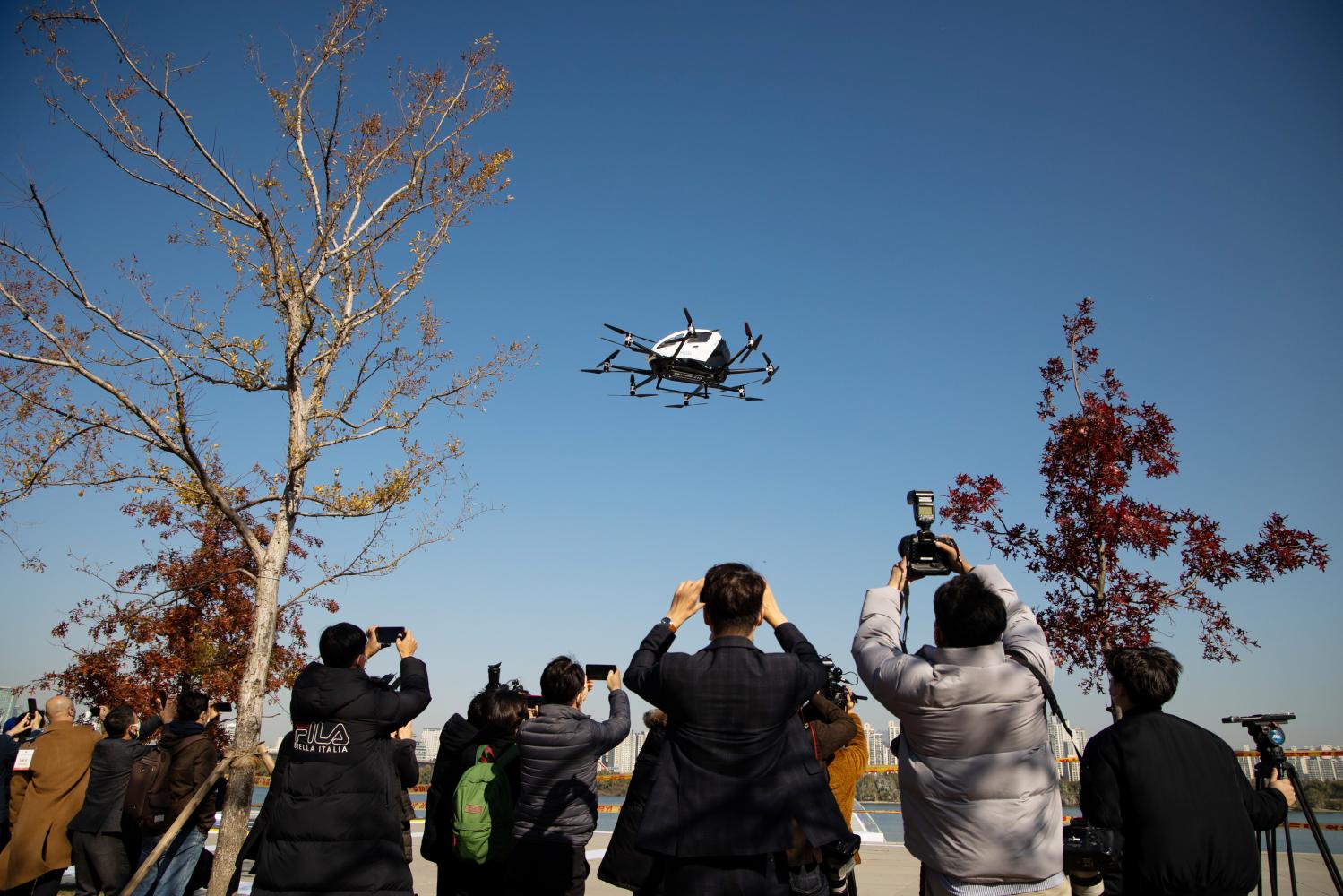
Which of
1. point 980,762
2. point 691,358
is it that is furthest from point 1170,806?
point 691,358

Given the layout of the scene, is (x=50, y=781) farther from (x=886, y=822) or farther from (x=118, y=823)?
(x=886, y=822)

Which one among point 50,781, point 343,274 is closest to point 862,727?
point 50,781

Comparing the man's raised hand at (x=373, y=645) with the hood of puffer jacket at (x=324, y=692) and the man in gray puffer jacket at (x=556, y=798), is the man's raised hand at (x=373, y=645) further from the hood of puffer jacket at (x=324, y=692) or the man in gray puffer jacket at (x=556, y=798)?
the man in gray puffer jacket at (x=556, y=798)

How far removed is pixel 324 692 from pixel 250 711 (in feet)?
17.4

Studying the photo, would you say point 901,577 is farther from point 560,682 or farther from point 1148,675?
point 560,682

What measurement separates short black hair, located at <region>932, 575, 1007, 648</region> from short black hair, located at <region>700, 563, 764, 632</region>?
0.62 metres

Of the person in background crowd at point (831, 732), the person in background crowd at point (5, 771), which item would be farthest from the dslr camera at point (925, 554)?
the person in background crowd at point (5, 771)

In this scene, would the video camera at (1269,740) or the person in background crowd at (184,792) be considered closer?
the video camera at (1269,740)

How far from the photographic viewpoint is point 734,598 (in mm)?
2908

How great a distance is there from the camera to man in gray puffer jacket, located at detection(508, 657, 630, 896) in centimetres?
421

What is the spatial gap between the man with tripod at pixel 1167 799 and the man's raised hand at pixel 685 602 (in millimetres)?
1634

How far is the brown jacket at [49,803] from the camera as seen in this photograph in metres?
6.19

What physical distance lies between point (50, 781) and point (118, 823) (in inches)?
24.9

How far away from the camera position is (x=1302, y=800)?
12.1 feet
